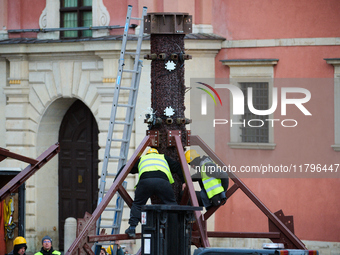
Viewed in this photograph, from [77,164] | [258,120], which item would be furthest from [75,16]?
[258,120]

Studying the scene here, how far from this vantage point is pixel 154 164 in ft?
35.3

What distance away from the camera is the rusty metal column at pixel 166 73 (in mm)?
11094

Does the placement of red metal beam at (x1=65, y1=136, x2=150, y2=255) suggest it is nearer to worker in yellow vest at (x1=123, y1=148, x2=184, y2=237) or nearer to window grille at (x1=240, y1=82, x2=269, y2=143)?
worker in yellow vest at (x1=123, y1=148, x2=184, y2=237)

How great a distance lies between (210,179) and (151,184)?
1.03 metres

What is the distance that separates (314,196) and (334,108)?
6.41ft

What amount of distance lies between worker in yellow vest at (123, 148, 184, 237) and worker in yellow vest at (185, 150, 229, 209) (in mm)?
632

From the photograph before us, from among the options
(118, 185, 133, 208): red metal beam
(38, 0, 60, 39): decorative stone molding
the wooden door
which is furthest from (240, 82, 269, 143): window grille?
(118, 185, 133, 208): red metal beam

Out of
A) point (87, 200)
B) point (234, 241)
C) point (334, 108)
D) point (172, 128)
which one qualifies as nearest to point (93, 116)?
point (87, 200)

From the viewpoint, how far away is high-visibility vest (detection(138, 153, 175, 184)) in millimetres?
10750

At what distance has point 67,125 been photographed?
65.3 feet

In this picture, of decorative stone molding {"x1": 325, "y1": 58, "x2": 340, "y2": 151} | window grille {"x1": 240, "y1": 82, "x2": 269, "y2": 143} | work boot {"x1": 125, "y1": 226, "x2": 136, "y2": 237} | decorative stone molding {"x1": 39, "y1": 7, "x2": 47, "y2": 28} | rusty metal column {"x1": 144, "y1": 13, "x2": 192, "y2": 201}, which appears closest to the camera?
work boot {"x1": 125, "y1": 226, "x2": 136, "y2": 237}

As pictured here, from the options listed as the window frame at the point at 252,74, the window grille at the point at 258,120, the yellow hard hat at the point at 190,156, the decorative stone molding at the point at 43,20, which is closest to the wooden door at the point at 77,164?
the decorative stone molding at the point at 43,20

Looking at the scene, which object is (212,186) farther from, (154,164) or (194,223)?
(154,164)

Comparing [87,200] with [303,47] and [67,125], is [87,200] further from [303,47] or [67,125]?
[303,47]
